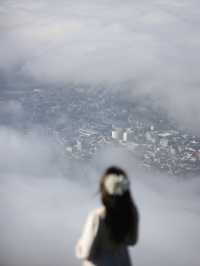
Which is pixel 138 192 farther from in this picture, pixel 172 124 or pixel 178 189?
pixel 172 124

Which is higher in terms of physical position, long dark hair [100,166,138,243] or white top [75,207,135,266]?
long dark hair [100,166,138,243]

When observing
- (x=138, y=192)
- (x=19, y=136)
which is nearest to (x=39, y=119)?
(x=19, y=136)

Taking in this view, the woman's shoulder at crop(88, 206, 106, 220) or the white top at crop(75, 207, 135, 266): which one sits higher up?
the woman's shoulder at crop(88, 206, 106, 220)

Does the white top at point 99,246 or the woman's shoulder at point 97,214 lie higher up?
the woman's shoulder at point 97,214

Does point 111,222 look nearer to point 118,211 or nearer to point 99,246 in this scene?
point 118,211

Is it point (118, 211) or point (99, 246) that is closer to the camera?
point (118, 211)

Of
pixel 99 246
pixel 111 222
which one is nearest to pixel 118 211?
pixel 111 222
